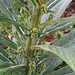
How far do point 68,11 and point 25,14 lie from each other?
2.23 m

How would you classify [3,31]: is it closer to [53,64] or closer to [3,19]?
[53,64]

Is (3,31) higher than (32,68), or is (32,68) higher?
(3,31)

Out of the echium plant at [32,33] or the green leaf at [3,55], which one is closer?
the echium plant at [32,33]

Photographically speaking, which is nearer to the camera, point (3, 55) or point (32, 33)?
point (32, 33)

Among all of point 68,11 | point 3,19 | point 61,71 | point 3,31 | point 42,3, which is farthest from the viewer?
point 68,11

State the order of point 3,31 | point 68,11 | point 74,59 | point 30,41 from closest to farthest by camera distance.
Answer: point 74,59 → point 30,41 → point 3,31 → point 68,11

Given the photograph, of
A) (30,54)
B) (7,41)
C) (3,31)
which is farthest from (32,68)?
(3,31)

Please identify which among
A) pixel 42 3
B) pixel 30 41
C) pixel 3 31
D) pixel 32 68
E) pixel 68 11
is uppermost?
pixel 68 11

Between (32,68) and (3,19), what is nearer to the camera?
(3,19)

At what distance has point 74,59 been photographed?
377 mm

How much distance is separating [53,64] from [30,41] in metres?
0.38

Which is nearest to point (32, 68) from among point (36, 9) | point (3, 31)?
point (36, 9)

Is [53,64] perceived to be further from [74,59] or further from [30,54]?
[74,59]

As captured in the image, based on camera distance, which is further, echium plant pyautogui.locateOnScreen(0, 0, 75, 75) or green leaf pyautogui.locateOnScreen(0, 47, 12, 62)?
green leaf pyautogui.locateOnScreen(0, 47, 12, 62)
